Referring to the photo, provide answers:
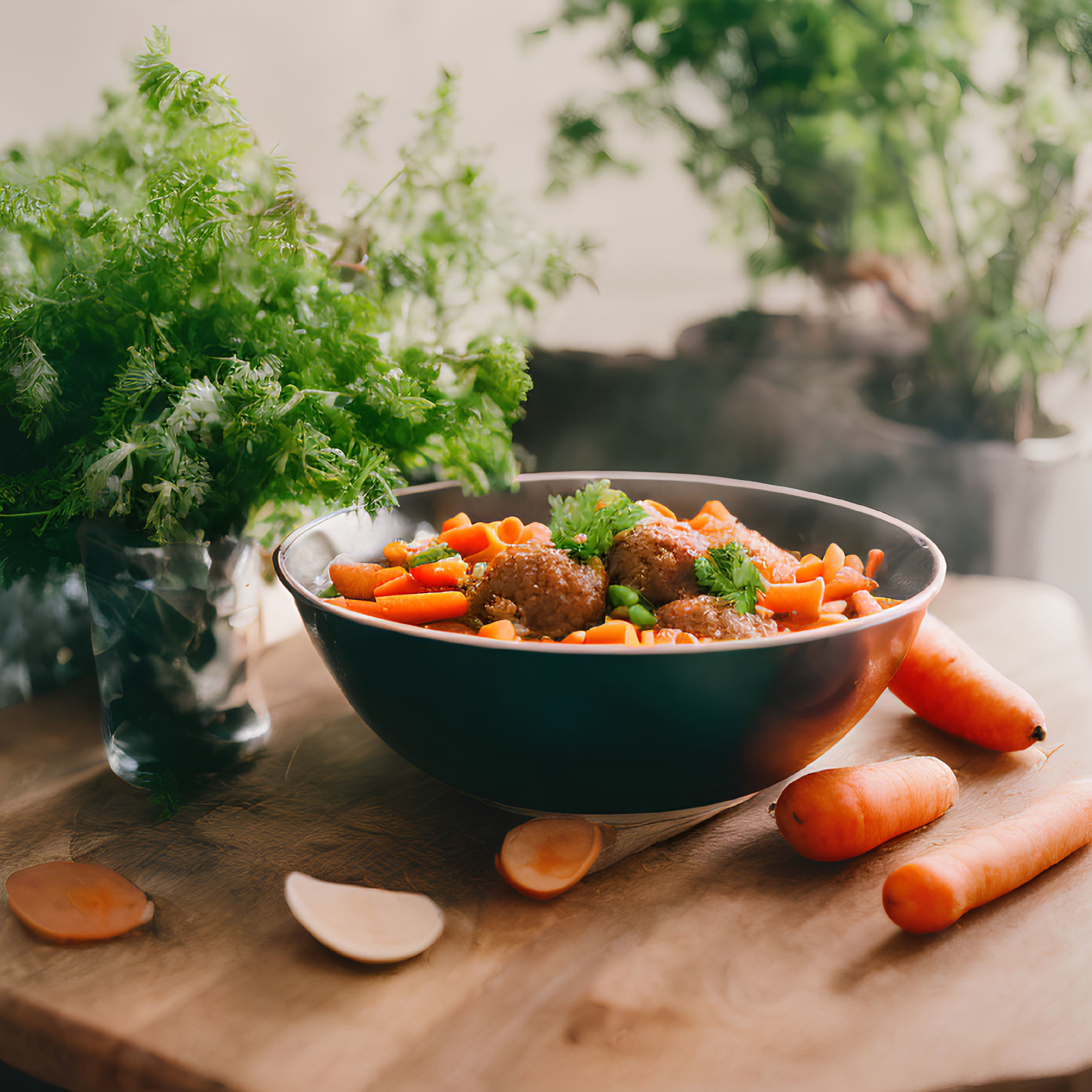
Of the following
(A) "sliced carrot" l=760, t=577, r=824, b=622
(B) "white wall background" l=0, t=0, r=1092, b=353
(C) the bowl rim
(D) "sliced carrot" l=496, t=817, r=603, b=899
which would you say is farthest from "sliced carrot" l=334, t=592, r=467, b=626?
(B) "white wall background" l=0, t=0, r=1092, b=353

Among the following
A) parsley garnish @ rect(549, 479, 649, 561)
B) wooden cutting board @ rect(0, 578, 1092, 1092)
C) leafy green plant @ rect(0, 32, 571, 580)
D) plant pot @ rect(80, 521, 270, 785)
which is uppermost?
leafy green plant @ rect(0, 32, 571, 580)

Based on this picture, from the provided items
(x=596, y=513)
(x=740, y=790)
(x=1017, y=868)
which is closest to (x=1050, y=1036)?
(x=1017, y=868)

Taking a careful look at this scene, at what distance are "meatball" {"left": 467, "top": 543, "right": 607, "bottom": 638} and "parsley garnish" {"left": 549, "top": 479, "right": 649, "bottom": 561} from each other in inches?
2.8

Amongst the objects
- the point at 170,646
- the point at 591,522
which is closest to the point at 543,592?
the point at 591,522

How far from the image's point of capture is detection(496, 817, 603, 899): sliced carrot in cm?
117

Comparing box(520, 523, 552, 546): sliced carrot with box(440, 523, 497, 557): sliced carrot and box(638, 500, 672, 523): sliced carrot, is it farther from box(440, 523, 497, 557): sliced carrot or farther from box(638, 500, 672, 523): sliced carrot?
box(638, 500, 672, 523): sliced carrot

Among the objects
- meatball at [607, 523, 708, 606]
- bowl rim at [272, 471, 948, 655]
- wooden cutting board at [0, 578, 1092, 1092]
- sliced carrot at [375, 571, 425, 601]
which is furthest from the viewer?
sliced carrot at [375, 571, 425, 601]

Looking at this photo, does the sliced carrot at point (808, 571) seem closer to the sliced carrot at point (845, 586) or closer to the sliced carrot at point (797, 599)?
the sliced carrot at point (845, 586)

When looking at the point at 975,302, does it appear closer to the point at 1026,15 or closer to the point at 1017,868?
the point at 1026,15

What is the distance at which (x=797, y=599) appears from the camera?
1.34 metres

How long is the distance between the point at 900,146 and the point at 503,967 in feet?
8.90

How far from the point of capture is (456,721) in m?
1.18

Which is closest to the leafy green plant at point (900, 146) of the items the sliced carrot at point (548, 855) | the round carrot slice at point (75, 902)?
the sliced carrot at point (548, 855)

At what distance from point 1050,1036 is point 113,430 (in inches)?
51.8
